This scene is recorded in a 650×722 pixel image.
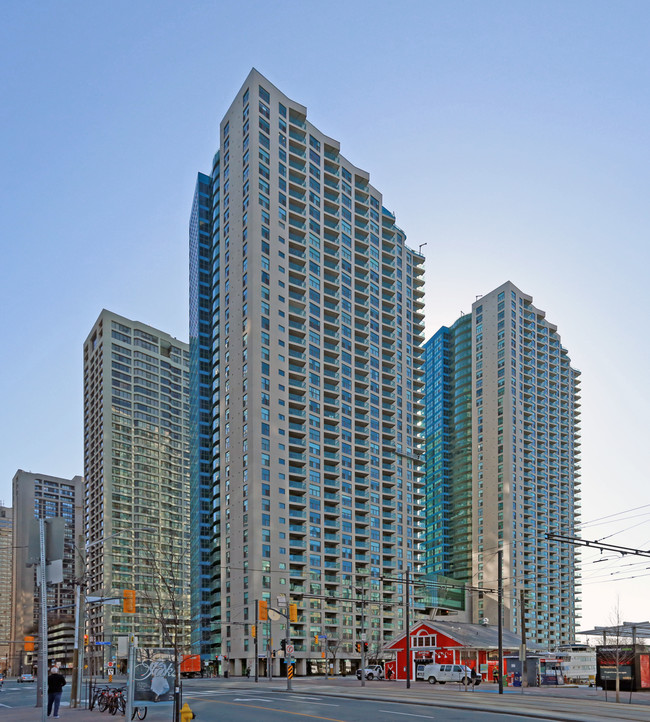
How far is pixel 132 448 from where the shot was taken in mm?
199375

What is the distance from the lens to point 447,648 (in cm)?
7456

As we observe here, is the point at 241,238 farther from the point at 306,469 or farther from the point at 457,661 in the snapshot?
the point at 457,661

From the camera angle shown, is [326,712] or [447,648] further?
[447,648]

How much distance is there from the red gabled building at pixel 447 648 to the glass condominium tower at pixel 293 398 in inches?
1179

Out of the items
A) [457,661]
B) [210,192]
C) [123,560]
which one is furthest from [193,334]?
[457,661]

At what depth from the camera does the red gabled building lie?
7450 cm

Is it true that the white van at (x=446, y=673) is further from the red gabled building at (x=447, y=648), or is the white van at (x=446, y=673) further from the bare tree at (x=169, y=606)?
the bare tree at (x=169, y=606)

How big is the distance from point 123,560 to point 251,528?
292 ft

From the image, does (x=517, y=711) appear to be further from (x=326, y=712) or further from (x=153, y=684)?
(x=153, y=684)

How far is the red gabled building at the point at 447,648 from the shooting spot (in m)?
74.5

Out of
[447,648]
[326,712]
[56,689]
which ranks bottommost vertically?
[447,648]

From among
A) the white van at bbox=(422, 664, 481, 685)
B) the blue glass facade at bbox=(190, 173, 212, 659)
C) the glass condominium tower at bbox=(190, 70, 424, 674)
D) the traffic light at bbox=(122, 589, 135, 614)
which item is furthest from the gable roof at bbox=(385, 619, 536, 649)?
the blue glass facade at bbox=(190, 173, 212, 659)

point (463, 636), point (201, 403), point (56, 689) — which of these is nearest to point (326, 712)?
point (56, 689)

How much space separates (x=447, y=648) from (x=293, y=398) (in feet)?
194
